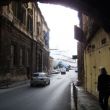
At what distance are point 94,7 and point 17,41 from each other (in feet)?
111

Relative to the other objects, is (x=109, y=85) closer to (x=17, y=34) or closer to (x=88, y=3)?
(x=88, y=3)

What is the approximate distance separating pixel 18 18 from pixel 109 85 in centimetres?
3649

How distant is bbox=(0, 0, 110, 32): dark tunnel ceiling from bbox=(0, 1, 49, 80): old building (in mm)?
23628

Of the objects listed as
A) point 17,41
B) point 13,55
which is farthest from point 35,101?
point 17,41

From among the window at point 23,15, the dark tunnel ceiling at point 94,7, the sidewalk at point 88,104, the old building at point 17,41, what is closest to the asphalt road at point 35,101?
the sidewalk at point 88,104

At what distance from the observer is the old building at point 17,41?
3791 centimetres

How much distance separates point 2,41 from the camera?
37.3 m

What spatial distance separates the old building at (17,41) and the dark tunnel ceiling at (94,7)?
77.5 feet

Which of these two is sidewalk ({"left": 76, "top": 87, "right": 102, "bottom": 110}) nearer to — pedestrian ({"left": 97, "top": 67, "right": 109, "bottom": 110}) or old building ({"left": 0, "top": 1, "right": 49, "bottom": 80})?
pedestrian ({"left": 97, "top": 67, "right": 109, "bottom": 110})

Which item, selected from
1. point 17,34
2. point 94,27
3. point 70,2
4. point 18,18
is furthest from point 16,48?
point 70,2

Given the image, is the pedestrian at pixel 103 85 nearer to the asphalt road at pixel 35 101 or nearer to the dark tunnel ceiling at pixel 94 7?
the dark tunnel ceiling at pixel 94 7

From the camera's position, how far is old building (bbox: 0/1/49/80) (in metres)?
37.9

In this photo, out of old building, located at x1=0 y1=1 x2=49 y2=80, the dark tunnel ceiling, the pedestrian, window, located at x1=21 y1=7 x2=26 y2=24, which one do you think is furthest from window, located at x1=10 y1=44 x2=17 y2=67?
the pedestrian

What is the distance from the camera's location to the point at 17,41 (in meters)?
45.5
